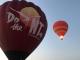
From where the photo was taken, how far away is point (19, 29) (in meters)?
24.6

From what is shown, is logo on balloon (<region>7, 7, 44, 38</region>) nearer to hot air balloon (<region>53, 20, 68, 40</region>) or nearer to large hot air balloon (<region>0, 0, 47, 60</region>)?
large hot air balloon (<region>0, 0, 47, 60</region>)

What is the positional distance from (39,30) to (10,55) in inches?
87.7

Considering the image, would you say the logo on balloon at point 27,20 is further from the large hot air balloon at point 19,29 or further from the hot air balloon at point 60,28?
the hot air balloon at point 60,28

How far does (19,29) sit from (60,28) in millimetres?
5083

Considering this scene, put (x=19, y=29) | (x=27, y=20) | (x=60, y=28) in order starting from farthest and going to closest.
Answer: (x=60, y=28) < (x=27, y=20) < (x=19, y=29)

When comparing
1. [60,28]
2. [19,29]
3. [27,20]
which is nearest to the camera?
[19,29]

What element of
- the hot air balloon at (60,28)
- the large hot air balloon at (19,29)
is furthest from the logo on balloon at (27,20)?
the hot air balloon at (60,28)

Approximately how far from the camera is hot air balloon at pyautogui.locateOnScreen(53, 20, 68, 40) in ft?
95.6

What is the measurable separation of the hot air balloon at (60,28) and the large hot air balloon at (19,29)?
3.96 m

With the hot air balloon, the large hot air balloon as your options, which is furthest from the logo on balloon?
the hot air balloon

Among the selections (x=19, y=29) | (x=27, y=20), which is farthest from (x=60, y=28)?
(x=19, y=29)

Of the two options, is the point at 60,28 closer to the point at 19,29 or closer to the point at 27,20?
the point at 27,20

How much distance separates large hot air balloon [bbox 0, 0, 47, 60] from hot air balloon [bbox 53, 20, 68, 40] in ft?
13.0

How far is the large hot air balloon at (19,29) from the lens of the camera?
2459cm
